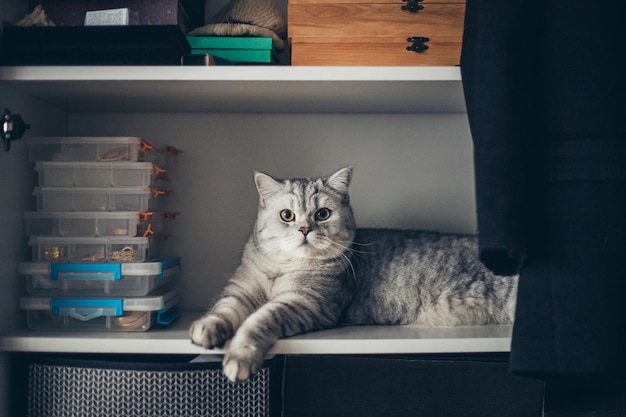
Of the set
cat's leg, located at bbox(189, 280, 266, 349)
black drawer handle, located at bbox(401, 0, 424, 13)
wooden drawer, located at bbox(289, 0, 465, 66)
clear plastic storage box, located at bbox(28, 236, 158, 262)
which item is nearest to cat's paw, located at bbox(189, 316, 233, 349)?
cat's leg, located at bbox(189, 280, 266, 349)

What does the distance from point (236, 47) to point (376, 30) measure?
1.00ft

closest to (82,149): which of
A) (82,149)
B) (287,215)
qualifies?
(82,149)

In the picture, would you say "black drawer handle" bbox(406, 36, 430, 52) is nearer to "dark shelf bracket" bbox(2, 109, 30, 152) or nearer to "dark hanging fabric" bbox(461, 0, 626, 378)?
"dark hanging fabric" bbox(461, 0, 626, 378)

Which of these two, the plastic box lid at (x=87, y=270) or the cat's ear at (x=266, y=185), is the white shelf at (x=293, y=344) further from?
the cat's ear at (x=266, y=185)

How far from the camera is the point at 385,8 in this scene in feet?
3.67

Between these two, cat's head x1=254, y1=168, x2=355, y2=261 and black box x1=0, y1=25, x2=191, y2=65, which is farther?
cat's head x1=254, y1=168, x2=355, y2=261

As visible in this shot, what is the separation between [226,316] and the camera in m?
1.11

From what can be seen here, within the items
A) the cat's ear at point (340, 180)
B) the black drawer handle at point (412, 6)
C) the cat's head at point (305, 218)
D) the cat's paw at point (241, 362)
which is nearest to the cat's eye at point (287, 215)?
the cat's head at point (305, 218)

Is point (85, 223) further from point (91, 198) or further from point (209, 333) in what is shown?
point (209, 333)

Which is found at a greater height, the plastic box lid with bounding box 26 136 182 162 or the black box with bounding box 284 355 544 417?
the plastic box lid with bounding box 26 136 182 162

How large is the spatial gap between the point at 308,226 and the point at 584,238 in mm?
597

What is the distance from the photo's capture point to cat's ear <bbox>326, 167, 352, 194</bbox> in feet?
4.18

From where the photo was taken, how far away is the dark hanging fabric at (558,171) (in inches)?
31.0

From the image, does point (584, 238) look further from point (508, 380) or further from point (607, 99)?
point (508, 380)
